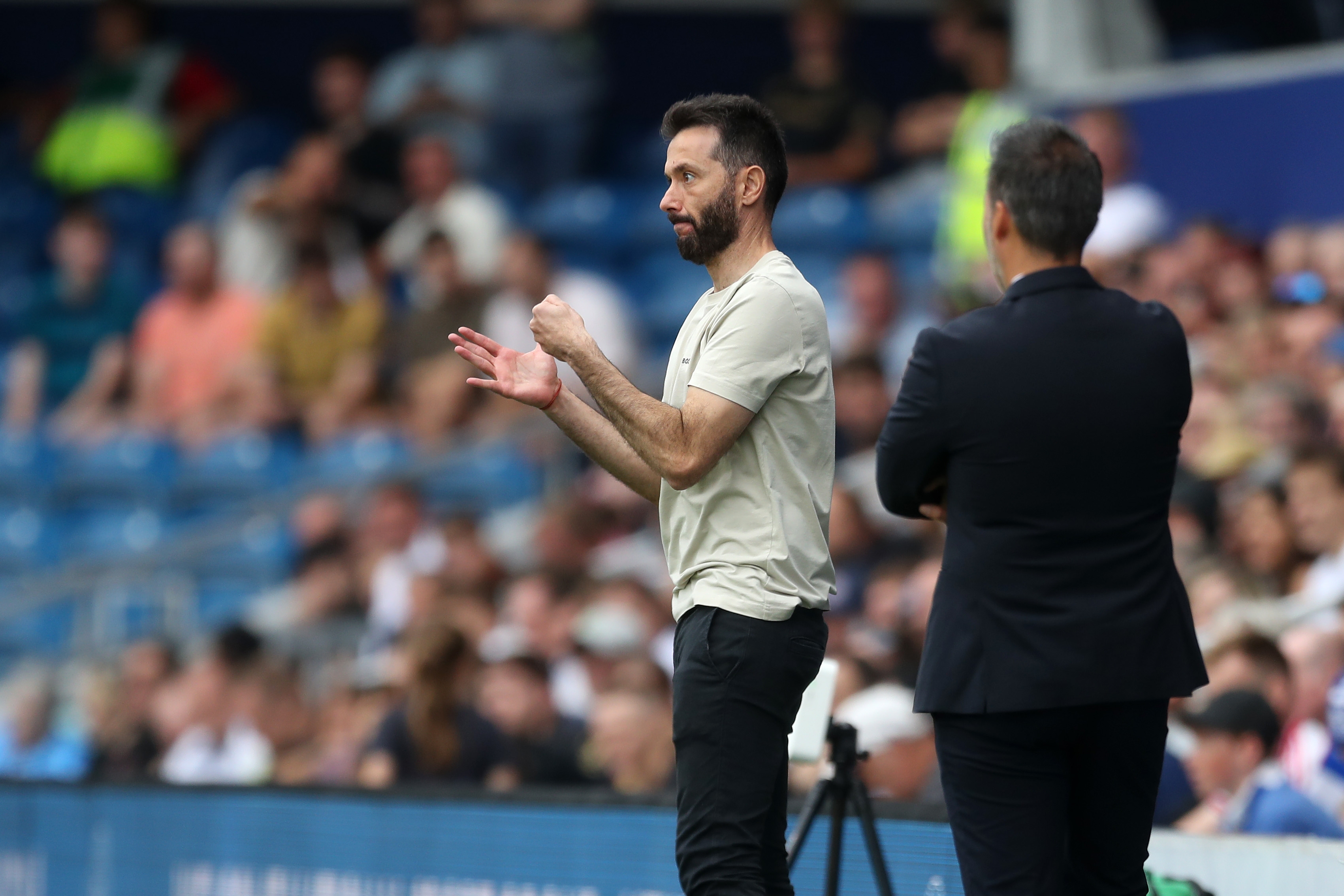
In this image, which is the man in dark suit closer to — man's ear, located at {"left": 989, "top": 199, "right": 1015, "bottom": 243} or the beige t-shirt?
man's ear, located at {"left": 989, "top": 199, "right": 1015, "bottom": 243}

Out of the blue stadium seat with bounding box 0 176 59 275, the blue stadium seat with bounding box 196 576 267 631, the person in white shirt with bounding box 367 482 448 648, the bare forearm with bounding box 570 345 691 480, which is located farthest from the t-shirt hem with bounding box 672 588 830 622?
the blue stadium seat with bounding box 0 176 59 275

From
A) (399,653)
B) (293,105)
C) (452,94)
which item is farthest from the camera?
(293,105)

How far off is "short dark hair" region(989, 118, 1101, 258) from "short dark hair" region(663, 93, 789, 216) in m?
0.47

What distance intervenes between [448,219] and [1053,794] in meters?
8.49

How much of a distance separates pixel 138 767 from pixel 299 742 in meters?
0.83

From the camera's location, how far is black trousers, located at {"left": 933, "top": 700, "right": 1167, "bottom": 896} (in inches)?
116

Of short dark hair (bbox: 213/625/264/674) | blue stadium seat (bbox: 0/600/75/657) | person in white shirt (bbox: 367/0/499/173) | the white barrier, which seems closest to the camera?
the white barrier

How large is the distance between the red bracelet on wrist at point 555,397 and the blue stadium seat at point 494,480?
6.63 metres

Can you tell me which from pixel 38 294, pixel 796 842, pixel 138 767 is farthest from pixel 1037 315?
pixel 38 294

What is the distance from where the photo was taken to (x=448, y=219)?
1102 centimetres

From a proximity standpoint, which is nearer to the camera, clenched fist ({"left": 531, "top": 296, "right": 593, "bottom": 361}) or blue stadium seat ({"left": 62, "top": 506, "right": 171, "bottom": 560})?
clenched fist ({"left": 531, "top": 296, "right": 593, "bottom": 361})

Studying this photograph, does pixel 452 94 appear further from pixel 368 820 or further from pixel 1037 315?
pixel 1037 315

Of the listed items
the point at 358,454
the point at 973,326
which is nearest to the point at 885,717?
the point at 973,326

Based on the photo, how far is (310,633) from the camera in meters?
9.23
